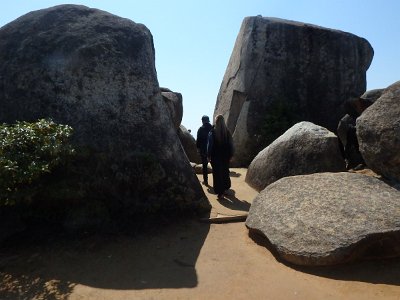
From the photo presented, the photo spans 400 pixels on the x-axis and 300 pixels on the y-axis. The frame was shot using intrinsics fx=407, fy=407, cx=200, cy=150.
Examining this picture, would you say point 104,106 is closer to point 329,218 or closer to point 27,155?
point 27,155

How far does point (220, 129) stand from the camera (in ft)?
30.1

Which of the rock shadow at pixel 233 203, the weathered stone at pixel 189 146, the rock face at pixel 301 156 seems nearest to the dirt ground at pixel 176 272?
the rock shadow at pixel 233 203

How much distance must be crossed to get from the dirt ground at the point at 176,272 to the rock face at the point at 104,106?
91cm

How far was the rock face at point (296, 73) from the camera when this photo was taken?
14500 mm

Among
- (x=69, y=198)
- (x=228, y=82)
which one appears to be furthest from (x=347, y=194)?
(x=228, y=82)

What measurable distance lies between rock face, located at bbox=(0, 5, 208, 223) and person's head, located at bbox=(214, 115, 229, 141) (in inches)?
51.3

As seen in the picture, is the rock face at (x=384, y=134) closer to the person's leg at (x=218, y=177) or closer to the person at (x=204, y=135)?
the person's leg at (x=218, y=177)

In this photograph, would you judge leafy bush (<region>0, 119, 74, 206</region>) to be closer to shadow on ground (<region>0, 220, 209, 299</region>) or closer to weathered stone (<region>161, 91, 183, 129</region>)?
shadow on ground (<region>0, 220, 209, 299</region>)

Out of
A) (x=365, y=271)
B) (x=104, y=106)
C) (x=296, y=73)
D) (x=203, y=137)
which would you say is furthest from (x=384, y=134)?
(x=296, y=73)

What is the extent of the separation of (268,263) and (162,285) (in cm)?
164

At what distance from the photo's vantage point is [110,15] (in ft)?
28.3

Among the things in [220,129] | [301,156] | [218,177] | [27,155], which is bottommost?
[218,177]

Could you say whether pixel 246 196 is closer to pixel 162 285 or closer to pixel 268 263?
pixel 268 263

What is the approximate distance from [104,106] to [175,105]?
26.1 feet
